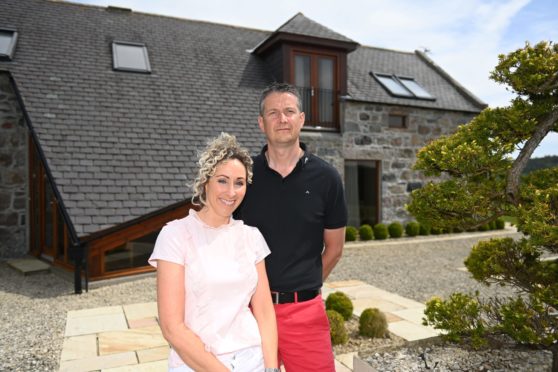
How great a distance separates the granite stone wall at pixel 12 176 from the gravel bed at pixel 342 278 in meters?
0.77

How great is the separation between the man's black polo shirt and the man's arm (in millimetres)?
69

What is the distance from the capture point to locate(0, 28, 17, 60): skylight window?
863cm

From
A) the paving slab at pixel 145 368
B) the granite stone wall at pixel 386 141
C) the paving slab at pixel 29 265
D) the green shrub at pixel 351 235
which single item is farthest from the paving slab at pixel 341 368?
the granite stone wall at pixel 386 141

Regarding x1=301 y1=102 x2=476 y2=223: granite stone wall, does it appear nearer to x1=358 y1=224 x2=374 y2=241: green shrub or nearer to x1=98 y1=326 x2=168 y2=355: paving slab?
x1=358 y1=224 x2=374 y2=241: green shrub

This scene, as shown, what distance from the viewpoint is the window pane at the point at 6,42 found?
871 cm

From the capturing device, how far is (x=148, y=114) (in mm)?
8836

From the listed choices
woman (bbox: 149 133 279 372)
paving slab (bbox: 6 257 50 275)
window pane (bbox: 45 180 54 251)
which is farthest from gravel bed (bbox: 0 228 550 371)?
woman (bbox: 149 133 279 372)

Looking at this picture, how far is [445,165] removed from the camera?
312cm

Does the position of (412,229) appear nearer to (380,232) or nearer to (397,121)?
(380,232)

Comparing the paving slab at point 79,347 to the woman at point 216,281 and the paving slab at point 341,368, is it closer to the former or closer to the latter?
the paving slab at point 341,368

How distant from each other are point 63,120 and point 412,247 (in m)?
8.59

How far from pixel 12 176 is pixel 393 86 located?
10679 mm

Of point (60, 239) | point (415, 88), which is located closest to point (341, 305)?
point (60, 239)

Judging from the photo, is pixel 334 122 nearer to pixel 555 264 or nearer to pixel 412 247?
pixel 412 247
